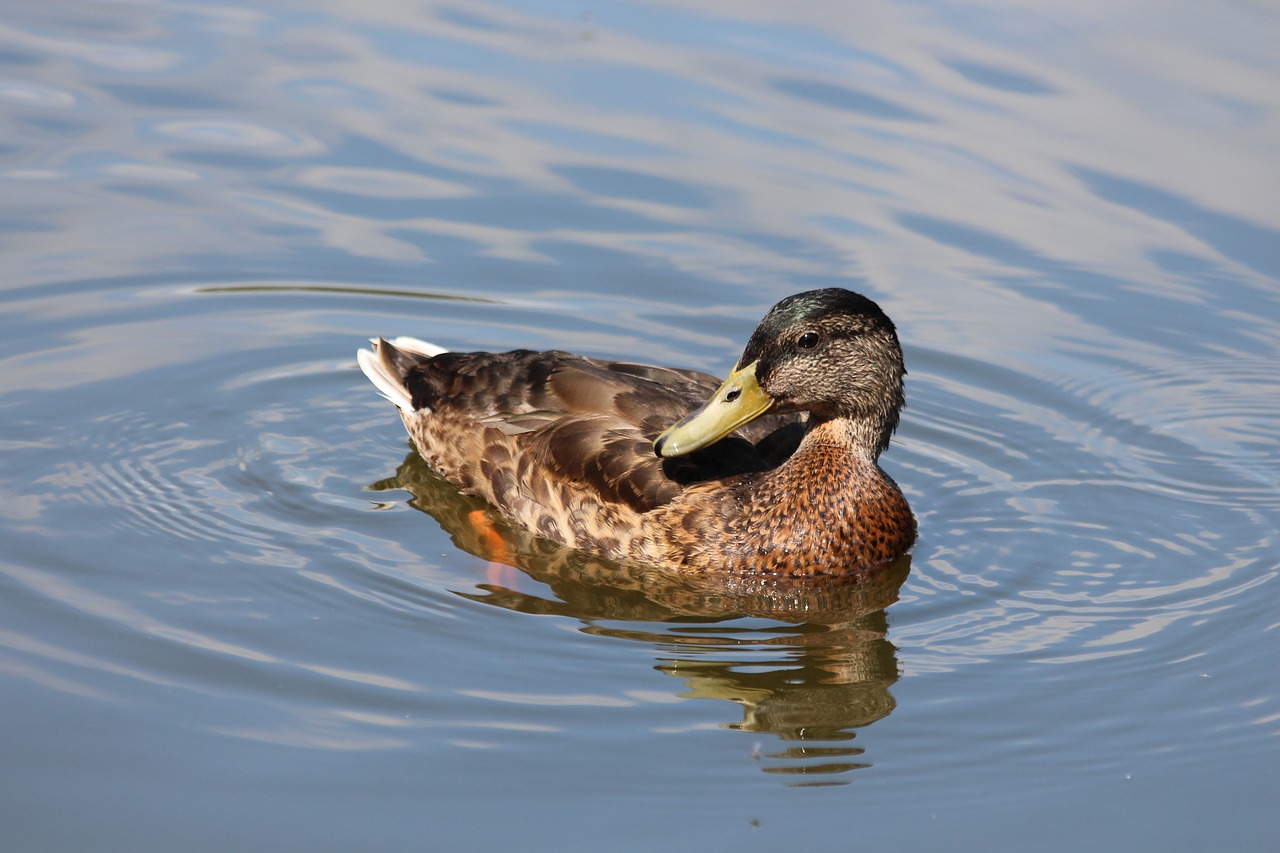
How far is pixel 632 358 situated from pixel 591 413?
182cm

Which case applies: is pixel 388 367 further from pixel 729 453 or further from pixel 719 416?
pixel 719 416

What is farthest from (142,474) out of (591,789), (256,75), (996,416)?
(256,75)

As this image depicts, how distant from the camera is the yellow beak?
26.1ft

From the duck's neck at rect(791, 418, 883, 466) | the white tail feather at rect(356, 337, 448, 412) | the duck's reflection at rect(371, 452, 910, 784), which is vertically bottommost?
the duck's reflection at rect(371, 452, 910, 784)

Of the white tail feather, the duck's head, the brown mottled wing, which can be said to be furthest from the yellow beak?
the white tail feather

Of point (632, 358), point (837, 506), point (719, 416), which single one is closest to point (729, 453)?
point (719, 416)

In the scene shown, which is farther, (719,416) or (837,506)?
(837,506)

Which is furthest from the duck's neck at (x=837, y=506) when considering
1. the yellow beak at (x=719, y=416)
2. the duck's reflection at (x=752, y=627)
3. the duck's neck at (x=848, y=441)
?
the yellow beak at (x=719, y=416)

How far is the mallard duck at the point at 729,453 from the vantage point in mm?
8039

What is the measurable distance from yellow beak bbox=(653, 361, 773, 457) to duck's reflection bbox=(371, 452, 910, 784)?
2.25ft

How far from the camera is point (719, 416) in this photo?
26.2 ft

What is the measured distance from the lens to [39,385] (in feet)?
30.8

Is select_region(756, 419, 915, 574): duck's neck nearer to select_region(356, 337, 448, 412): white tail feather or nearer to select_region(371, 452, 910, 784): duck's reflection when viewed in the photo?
select_region(371, 452, 910, 784): duck's reflection

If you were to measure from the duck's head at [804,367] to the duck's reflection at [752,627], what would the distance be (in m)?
0.75
